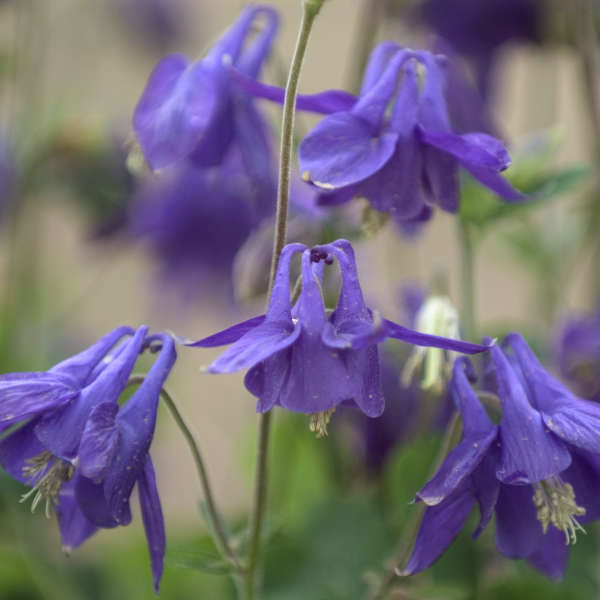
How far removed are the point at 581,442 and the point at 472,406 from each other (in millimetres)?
64

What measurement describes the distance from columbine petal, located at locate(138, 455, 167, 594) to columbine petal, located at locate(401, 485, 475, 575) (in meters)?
0.14

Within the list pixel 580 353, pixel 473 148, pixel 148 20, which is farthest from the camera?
pixel 148 20

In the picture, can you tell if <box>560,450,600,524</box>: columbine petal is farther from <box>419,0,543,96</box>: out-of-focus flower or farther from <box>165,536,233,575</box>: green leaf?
<box>419,0,543,96</box>: out-of-focus flower

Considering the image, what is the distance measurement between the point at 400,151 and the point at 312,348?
0.17 metres

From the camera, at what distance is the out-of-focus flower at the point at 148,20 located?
64.2 inches

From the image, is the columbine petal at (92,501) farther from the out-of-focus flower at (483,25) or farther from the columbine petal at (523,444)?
the out-of-focus flower at (483,25)

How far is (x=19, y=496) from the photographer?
893 mm

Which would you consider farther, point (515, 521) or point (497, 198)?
point (497, 198)

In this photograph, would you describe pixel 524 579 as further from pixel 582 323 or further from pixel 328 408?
pixel 328 408

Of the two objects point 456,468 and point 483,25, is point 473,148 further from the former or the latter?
point 483,25

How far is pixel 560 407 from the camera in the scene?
52 cm

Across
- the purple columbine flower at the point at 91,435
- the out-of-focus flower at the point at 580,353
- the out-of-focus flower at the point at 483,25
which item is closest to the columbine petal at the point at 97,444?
the purple columbine flower at the point at 91,435

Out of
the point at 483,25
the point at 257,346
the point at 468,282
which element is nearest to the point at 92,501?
the point at 257,346

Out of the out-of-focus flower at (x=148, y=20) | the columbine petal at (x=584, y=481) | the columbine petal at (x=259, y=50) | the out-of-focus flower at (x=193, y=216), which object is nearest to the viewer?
the columbine petal at (x=584, y=481)
